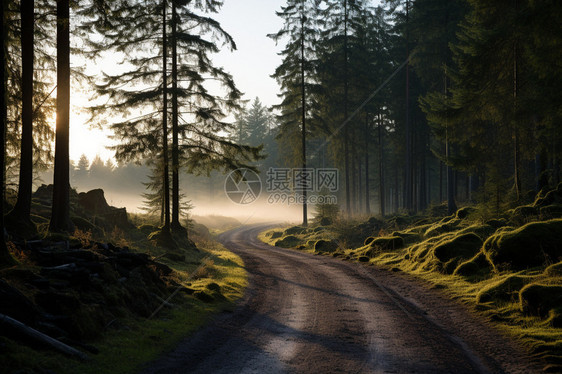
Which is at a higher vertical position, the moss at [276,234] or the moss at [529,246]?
the moss at [529,246]

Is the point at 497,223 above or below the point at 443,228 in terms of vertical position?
above

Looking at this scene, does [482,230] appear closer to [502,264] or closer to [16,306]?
[502,264]

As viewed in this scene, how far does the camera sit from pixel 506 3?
680 inches

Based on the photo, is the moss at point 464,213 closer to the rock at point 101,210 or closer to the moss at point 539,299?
the moss at point 539,299

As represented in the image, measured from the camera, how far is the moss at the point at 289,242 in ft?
96.7

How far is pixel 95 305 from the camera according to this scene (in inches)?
305

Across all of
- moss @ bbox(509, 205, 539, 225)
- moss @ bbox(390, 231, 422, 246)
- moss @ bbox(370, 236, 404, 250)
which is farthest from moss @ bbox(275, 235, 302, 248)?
moss @ bbox(509, 205, 539, 225)

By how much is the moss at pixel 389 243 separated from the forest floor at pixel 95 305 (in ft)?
31.1

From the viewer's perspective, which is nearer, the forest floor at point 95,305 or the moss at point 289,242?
the forest floor at point 95,305

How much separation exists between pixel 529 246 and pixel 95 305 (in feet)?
40.3

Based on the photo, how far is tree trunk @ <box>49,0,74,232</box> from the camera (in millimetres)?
13508

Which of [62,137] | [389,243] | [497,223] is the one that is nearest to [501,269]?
[497,223]

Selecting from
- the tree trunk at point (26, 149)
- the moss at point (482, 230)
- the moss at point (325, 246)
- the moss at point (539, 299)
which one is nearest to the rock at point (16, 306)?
the tree trunk at point (26, 149)

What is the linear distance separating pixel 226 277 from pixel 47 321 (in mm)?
9222
